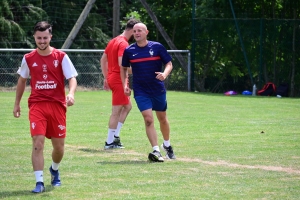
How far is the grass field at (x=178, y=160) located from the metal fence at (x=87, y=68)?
291 inches

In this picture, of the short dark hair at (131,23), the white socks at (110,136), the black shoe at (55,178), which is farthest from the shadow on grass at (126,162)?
the short dark hair at (131,23)

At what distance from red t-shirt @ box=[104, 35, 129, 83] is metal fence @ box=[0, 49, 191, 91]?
41.8 ft

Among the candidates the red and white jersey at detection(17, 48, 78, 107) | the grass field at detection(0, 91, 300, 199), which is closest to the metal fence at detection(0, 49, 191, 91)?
the grass field at detection(0, 91, 300, 199)

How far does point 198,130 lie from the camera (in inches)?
510

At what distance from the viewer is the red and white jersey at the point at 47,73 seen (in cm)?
Result: 711

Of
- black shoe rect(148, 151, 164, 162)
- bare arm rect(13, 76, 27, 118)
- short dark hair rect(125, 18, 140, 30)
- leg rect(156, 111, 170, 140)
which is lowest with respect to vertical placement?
black shoe rect(148, 151, 164, 162)

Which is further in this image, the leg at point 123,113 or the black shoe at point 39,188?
the leg at point 123,113

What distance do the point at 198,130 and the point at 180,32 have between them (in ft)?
52.8

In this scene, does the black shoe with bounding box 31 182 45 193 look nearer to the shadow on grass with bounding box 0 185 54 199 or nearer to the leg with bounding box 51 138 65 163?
the shadow on grass with bounding box 0 185 54 199

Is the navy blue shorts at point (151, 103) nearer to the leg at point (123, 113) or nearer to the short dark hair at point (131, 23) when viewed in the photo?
the short dark hair at point (131, 23)

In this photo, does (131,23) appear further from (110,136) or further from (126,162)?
(126,162)

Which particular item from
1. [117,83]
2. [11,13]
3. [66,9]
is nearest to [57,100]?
[117,83]

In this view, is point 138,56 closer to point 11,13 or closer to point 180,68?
point 180,68

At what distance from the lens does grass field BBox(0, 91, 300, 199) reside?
705 centimetres
